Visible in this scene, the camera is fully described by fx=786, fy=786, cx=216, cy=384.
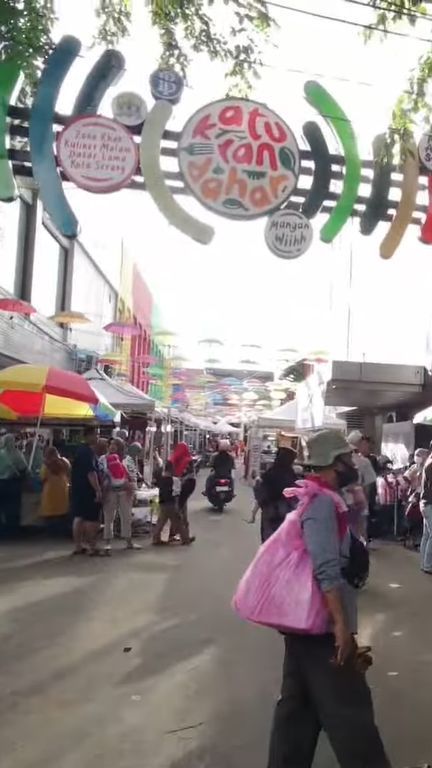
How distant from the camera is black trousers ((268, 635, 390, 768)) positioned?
10.4 ft

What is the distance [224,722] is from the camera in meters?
4.57

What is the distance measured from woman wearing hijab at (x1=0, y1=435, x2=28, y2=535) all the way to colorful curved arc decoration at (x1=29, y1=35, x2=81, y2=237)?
624cm

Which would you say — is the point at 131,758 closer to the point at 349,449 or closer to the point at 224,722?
the point at 224,722

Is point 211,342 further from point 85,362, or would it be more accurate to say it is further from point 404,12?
point 404,12

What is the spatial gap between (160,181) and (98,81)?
867 millimetres

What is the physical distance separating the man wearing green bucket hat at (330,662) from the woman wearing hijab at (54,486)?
848cm

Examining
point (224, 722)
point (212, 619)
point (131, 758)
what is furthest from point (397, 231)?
point (131, 758)

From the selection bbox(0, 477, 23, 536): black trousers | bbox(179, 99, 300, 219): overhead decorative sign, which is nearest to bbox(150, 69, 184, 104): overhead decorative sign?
bbox(179, 99, 300, 219): overhead decorative sign

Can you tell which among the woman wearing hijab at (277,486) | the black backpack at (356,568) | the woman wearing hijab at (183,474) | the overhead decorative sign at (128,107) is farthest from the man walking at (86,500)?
the black backpack at (356,568)

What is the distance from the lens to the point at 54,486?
38.0 ft

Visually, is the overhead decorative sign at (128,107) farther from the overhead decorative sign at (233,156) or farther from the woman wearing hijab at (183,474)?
the woman wearing hijab at (183,474)

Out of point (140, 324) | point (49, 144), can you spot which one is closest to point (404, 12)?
point (49, 144)

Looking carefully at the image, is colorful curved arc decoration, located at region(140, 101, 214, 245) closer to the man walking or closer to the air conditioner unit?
the man walking

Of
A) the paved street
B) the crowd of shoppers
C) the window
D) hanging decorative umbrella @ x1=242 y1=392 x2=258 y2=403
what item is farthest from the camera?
hanging decorative umbrella @ x1=242 y1=392 x2=258 y2=403
